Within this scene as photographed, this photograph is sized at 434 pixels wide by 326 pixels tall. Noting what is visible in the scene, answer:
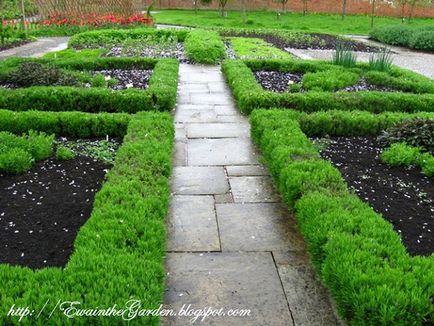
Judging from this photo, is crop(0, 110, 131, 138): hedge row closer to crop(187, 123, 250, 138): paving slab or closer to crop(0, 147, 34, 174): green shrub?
crop(187, 123, 250, 138): paving slab

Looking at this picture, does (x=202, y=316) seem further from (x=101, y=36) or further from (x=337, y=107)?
(x=101, y=36)

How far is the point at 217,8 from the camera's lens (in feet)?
115

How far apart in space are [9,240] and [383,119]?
15.1 ft

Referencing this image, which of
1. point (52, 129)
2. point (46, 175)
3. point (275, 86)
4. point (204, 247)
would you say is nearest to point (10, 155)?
point (46, 175)

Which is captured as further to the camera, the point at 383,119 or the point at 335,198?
the point at 383,119

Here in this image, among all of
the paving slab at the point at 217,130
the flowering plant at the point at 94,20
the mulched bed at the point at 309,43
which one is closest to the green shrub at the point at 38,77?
the paving slab at the point at 217,130

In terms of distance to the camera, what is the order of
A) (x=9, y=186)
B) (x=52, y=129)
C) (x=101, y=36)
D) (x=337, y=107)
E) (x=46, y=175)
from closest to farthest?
1. (x=9, y=186)
2. (x=46, y=175)
3. (x=52, y=129)
4. (x=337, y=107)
5. (x=101, y=36)

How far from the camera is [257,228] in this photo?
385cm

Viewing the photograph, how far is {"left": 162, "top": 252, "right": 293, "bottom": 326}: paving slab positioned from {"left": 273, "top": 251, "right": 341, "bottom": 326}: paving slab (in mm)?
56

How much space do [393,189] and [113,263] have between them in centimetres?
283

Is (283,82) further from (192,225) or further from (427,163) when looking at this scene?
(192,225)

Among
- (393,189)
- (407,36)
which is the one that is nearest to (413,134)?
(393,189)

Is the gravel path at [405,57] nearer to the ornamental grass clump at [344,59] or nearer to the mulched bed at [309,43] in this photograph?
the mulched bed at [309,43]

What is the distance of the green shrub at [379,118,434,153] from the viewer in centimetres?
539
